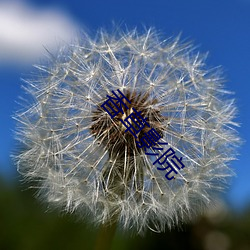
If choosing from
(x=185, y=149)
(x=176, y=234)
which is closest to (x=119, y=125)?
(x=185, y=149)

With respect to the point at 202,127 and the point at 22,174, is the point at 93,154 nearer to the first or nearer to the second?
the point at 22,174

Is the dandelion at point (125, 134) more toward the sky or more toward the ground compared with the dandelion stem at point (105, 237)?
more toward the sky

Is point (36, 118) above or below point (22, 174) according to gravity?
above

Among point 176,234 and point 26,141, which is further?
point 176,234
